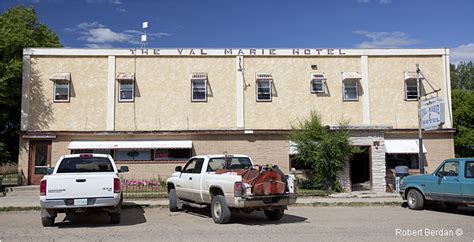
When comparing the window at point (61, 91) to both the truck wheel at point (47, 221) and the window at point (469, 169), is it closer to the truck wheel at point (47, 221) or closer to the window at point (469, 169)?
the truck wheel at point (47, 221)

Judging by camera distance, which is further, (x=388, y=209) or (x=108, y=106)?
(x=108, y=106)

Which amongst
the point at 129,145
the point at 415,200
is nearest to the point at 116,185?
the point at 415,200

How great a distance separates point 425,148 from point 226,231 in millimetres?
16231

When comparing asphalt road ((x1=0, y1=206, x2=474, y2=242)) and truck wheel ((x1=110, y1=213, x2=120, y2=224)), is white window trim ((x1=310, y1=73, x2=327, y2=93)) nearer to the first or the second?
asphalt road ((x1=0, y1=206, x2=474, y2=242))

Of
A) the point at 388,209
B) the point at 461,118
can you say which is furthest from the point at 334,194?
the point at 461,118

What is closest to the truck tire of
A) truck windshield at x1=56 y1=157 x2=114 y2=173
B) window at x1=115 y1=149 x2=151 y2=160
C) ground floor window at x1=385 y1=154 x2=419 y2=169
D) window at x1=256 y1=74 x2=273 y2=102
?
truck windshield at x1=56 y1=157 x2=114 y2=173

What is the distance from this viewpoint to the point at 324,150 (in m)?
19.8

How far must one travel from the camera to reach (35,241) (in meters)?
9.28

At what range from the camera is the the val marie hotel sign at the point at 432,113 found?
1834 cm

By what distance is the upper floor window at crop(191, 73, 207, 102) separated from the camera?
23297 millimetres

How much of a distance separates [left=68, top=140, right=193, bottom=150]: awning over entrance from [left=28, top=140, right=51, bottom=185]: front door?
1446 millimetres

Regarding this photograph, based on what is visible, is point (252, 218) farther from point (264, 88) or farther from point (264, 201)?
point (264, 88)

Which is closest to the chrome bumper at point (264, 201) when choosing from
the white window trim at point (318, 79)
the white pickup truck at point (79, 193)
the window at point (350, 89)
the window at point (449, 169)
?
the white pickup truck at point (79, 193)

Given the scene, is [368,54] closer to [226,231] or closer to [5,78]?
[226,231]
